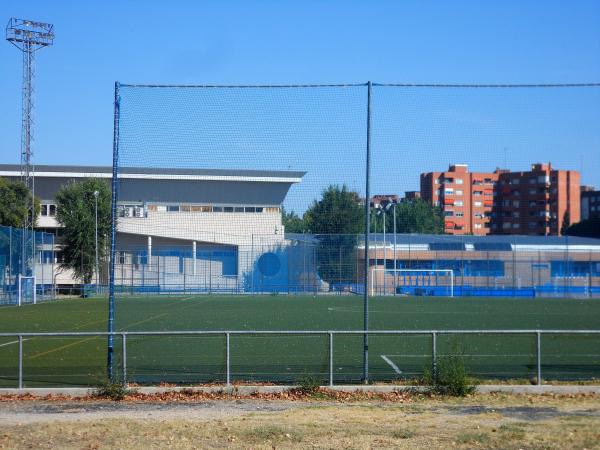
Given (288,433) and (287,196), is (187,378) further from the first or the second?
(288,433)

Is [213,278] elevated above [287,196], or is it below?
below

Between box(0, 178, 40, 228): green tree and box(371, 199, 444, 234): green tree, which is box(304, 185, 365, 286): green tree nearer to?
box(371, 199, 444, 234): green tree

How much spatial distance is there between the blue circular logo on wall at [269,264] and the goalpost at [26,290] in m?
25.2

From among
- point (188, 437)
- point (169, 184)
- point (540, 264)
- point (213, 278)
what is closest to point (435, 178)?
point (169, 184)

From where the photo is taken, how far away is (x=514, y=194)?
22734 mm

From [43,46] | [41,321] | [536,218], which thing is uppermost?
[43,46]

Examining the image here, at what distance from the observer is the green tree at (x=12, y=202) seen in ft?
196

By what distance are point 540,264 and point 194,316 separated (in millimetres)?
25310

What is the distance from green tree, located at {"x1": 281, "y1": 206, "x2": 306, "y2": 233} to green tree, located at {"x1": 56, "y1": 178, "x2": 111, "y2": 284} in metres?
29.4

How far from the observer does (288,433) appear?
10164 millimetres

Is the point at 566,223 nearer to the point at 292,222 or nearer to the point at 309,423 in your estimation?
the point at 292,222

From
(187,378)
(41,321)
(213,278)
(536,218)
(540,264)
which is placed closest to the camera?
(187,378)

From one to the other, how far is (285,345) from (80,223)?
32.8 m

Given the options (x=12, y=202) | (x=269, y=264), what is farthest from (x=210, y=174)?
(x=12, y=202)
